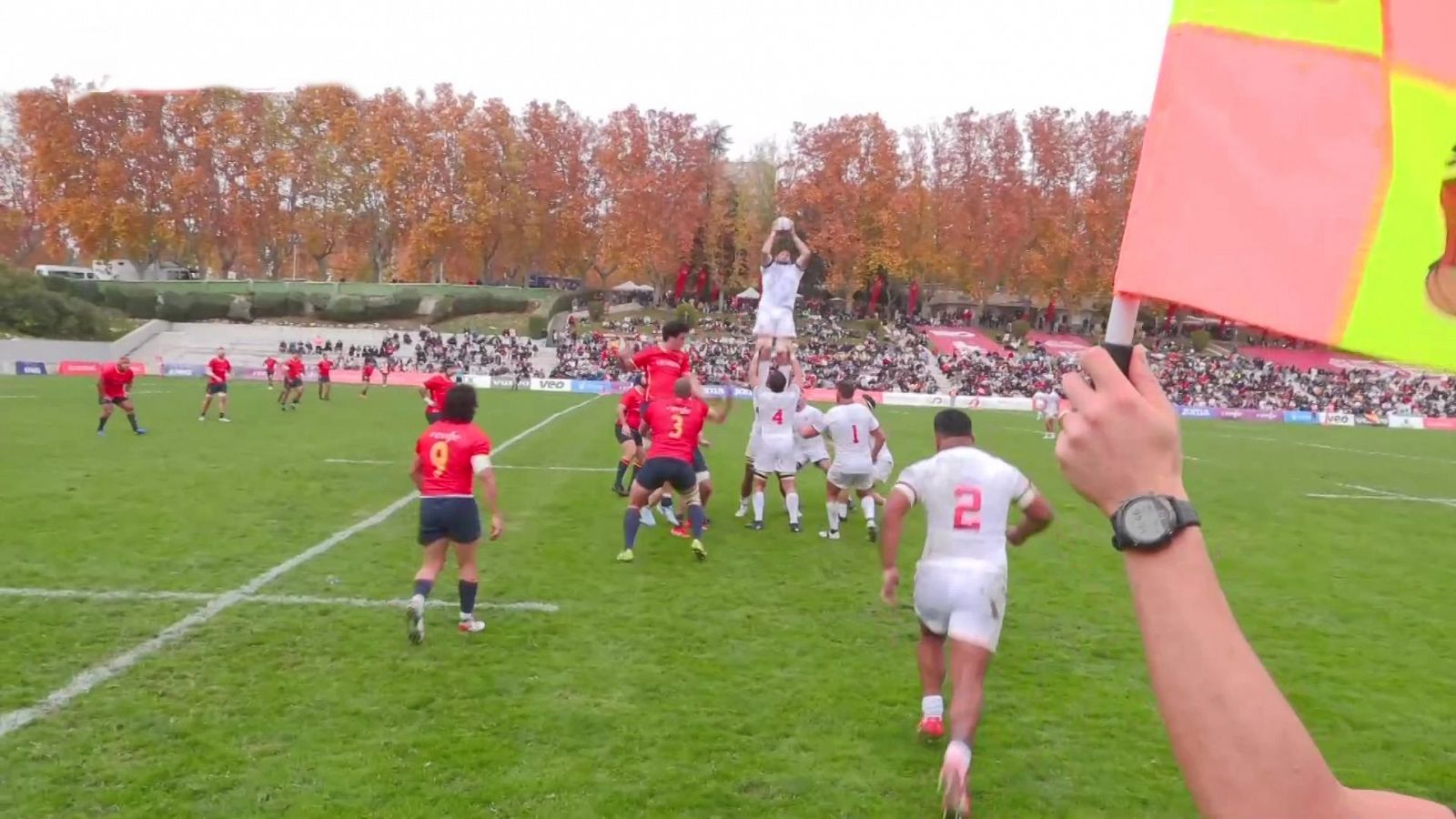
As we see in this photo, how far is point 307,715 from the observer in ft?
18.1

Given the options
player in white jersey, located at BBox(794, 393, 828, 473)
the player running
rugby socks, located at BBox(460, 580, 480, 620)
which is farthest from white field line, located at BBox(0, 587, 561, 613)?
the player running

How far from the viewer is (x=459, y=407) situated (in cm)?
729

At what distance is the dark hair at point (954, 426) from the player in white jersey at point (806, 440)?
6.21 m

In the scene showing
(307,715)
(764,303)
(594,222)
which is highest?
(594,222)

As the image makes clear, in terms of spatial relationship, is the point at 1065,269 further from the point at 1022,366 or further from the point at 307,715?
the point at 307,715

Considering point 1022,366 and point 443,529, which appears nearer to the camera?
point 443,529

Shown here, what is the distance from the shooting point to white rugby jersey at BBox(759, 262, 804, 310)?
1020 cm

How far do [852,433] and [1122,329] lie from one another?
31.7 ft

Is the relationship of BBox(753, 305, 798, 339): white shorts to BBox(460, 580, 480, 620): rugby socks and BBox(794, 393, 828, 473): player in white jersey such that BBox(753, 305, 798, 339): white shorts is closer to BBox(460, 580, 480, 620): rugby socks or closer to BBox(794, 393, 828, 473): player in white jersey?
BBox(794, 393, 828, 473): player in white jersey

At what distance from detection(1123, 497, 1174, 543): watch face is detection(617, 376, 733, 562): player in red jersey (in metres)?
8.13

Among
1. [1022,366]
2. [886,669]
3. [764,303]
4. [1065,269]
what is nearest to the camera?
[886,669]

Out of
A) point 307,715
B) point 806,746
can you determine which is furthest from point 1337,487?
point 307,715

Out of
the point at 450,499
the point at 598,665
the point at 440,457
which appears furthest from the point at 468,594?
the point at 598,665

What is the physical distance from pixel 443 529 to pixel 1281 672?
624 cm
